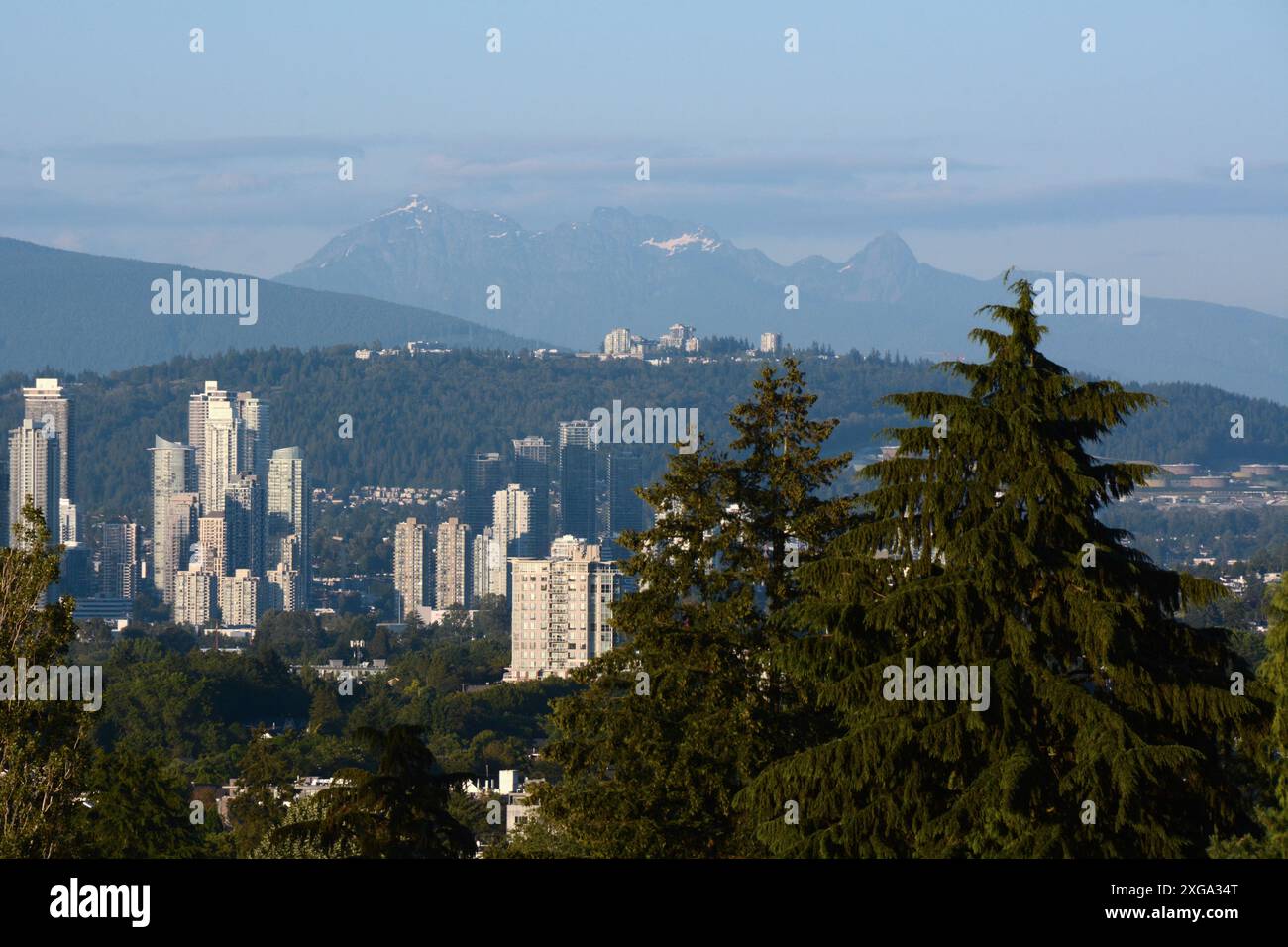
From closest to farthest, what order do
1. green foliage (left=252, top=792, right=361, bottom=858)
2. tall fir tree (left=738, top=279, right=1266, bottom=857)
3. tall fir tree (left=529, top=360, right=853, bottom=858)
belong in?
tall fir tree (left=738, top=279, right=1266, bottom=857), tall fir tree (left=529, top=360, right=853, bottom=858), green foliage (left=252, top=792, right=361, bottom=858)

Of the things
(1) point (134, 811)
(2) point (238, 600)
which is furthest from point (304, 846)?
(2) point (238, 600)

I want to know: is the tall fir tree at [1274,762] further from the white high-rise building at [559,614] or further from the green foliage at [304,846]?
the white high-rise building at [559,614]

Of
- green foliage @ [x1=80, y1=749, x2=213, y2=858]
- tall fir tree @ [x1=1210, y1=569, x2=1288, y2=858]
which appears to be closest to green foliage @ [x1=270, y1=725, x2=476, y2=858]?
tall fir tree @ [x1=1210, y1=569, x2=1288, y2=858]

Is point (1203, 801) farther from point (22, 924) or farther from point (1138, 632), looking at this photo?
point (22, 924)

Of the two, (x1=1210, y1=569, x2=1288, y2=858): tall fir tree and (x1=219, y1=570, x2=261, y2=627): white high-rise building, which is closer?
(x1=1210, y1=569, x2=1288, y2=858): tall fir tree

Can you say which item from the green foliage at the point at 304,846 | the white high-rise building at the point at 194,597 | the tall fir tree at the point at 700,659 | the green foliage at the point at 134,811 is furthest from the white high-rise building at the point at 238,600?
the tall fir tree at the point at 700,659

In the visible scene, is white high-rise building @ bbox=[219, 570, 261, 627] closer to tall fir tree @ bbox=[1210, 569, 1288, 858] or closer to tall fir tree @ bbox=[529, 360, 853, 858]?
tall fir tree @ bbox=[529, 360, 853, 858]

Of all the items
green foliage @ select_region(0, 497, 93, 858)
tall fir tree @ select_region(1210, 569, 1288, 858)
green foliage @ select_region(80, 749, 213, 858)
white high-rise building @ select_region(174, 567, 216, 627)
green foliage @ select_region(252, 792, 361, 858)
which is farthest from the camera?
white high-rise building @ select_region(174, 567, 216, 627)
